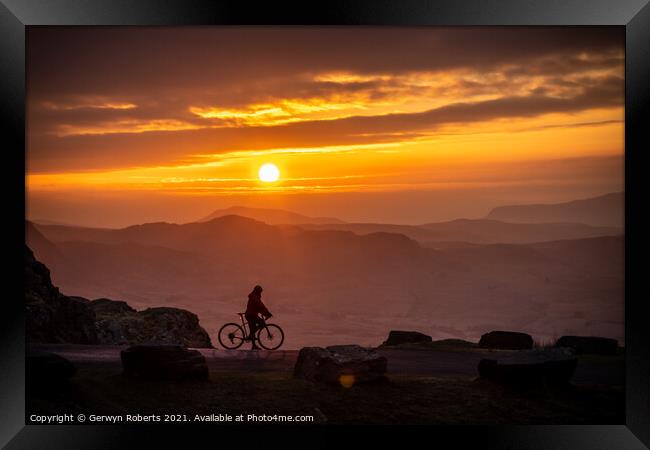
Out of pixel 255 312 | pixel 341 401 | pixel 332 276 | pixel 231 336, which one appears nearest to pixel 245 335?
pixel 231 336

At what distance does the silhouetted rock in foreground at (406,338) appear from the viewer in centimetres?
1784

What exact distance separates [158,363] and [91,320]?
5.14 m

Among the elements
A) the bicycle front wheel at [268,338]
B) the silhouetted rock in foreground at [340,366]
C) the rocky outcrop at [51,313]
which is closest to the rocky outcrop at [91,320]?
the rocky outcrop at [51,313]

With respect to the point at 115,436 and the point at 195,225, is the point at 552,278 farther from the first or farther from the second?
the point at 195,225

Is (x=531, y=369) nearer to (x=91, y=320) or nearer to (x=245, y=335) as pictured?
(x=245, y=335)

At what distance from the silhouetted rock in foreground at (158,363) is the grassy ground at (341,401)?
15cm

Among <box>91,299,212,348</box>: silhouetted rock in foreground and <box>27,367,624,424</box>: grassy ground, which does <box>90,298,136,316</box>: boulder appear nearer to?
<box>91,299,212,348</box>: silhouetted rock in foreground

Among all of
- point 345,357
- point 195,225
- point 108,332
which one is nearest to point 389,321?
point 195,225

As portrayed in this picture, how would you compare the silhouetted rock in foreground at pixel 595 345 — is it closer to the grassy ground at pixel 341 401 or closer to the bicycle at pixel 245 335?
the grassy ground at pixel 341 401

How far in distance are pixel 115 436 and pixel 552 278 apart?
27.9ft

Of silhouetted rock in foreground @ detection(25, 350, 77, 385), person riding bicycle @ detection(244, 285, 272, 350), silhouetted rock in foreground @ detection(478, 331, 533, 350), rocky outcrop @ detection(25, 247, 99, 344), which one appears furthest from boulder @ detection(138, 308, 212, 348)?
silhouetted rock in foreground @ detection(478, 331, 533, 350)

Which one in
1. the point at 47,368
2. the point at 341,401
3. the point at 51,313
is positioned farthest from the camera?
the point at 51,313

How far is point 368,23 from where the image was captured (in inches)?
412

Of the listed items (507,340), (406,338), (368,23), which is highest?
(368,23)
